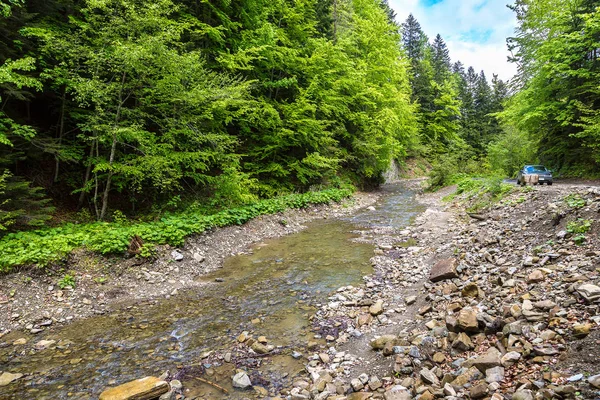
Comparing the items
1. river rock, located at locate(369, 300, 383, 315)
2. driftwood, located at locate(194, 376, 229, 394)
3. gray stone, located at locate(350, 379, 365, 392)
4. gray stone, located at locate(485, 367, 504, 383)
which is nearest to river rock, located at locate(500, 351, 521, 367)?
gray stone, located at locate(485, 367, 504, 383)

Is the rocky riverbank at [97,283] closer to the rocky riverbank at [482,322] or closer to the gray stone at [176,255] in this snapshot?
the gray stone at [176,255]

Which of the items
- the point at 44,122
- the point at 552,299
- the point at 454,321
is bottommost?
the point at 454,321

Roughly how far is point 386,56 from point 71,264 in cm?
2866

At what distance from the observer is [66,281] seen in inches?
275

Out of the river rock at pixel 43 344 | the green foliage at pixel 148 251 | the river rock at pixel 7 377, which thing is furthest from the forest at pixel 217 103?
the river rock at pixel 7 377

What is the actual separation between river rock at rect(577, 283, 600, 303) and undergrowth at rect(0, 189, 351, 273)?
9155 millimetres

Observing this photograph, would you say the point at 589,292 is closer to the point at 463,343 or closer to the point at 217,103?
the point at 463,343

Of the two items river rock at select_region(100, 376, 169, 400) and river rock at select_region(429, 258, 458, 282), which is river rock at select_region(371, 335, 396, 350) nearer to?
river rock at select_region(429, 258, 458, 282)

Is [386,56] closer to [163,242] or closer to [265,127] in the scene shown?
[265,127]

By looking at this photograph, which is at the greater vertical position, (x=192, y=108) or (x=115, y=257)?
(x=192, y=108)

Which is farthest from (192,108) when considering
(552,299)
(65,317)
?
(552,299)

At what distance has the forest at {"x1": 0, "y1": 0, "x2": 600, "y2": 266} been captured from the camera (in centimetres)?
886

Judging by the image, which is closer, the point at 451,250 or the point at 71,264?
the point at 71,264

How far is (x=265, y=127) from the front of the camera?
16594 millimetres
